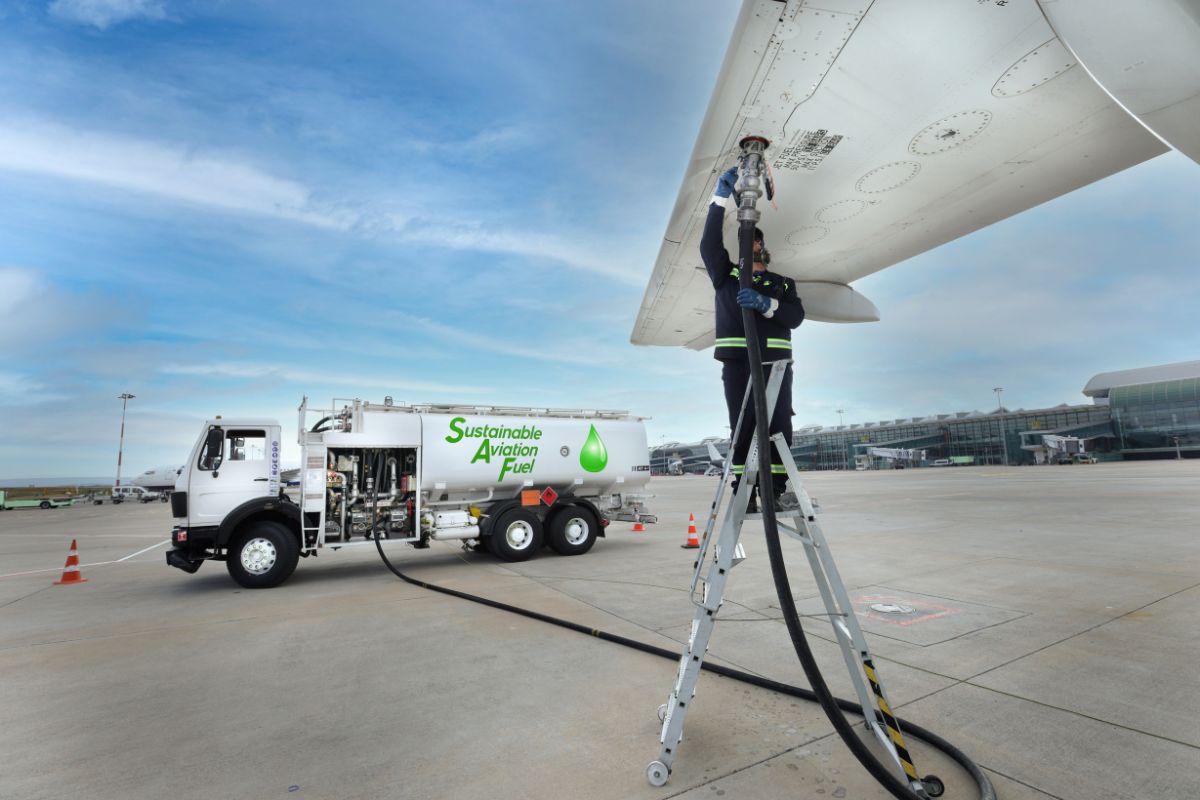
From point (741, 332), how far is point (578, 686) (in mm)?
2579

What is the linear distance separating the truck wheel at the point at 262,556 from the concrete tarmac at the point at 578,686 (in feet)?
1.01

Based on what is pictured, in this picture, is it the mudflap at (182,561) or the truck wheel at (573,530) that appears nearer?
the mudflap at (182,561)

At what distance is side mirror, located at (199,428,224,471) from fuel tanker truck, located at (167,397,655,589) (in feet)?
0.05

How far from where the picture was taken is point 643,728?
3.03 metres

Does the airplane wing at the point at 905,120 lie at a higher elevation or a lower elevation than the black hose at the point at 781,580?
higher

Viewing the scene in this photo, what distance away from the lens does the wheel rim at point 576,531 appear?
1027 centimetres

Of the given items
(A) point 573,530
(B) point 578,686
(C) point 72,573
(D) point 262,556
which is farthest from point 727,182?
(C) point 72,573

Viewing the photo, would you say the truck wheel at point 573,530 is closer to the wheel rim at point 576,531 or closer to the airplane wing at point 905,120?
the wheel rim at point 576,531

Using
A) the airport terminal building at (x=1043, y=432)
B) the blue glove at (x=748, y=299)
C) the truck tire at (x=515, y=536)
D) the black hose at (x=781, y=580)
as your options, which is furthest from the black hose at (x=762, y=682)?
the airport terminal building at (x=1043, y=432)

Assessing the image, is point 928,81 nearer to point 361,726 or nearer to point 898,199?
point 898,199

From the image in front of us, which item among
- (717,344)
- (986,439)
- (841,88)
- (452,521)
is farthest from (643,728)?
(986,439)

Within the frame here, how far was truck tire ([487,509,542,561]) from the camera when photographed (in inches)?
376

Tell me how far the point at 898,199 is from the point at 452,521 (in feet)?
26.4

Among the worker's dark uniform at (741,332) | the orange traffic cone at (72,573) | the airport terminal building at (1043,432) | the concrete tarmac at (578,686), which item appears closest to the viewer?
the concrete tarmac at (578,686)
